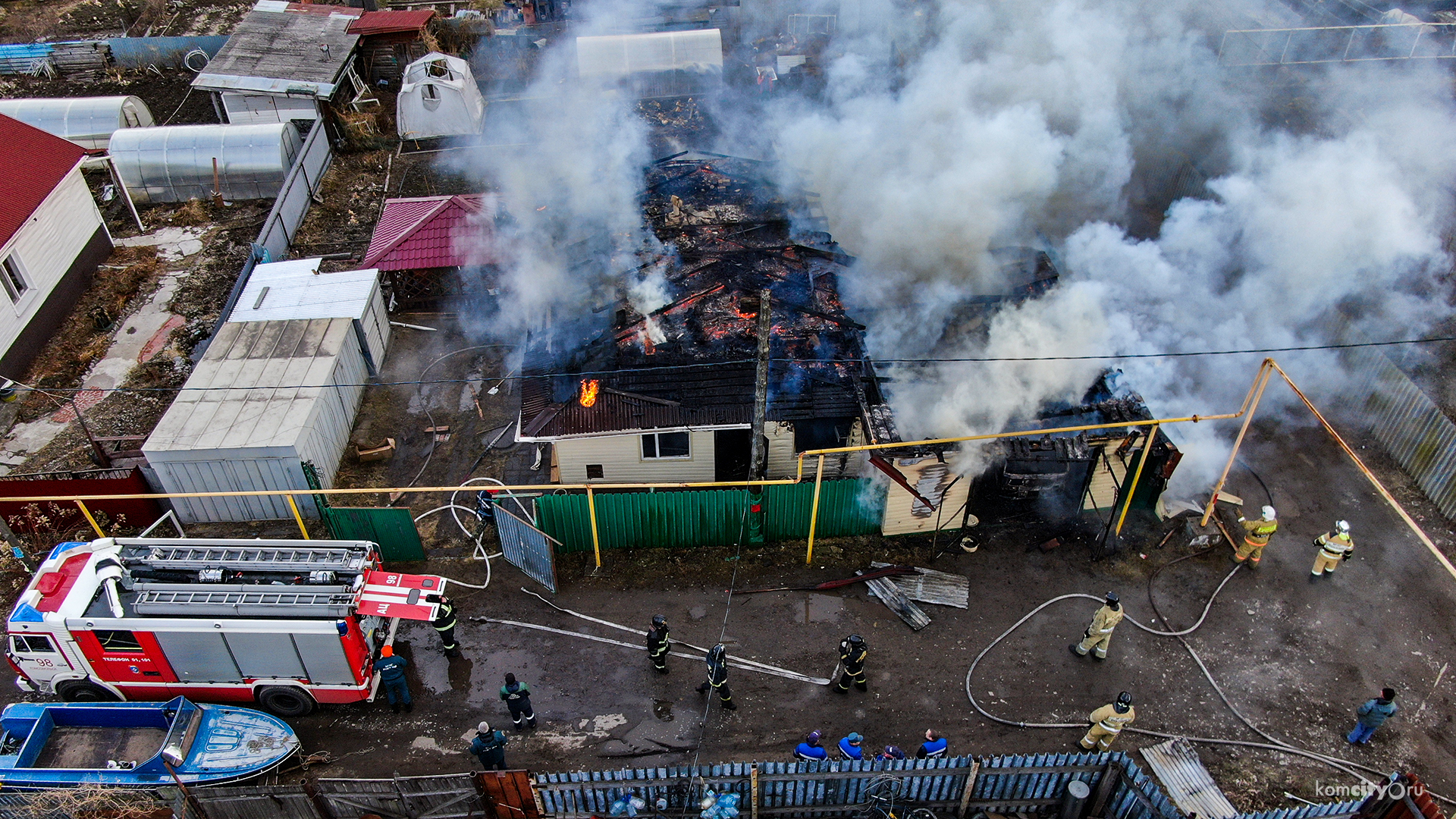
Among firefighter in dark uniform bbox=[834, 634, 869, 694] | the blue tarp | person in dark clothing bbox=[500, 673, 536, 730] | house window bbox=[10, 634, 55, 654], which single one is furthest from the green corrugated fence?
the blue tarp

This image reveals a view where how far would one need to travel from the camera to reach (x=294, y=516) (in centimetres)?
1484

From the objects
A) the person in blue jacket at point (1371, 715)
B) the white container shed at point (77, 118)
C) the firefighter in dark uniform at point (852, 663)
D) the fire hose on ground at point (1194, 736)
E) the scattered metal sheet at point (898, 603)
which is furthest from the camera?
the white container shed at point (77, 118)

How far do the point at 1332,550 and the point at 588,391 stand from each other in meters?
11.9

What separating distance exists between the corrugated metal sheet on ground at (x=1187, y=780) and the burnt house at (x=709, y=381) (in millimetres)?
5479

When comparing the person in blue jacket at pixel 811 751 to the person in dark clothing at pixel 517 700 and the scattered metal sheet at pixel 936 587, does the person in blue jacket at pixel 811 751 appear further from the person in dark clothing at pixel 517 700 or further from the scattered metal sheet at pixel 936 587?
the scattered metal sheet at pixel 936 587

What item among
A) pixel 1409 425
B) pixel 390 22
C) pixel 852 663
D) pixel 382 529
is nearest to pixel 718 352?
pixel 852 663

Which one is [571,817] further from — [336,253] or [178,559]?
[336,253]

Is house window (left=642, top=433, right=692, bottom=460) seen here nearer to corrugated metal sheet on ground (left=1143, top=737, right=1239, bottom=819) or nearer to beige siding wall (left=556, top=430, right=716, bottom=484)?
beige siding wall (left=556, top=430, right=716, bottom=484)

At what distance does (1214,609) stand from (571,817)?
9882 millimetres

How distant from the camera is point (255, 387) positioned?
15.4 meters

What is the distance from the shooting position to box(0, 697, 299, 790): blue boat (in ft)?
33.6

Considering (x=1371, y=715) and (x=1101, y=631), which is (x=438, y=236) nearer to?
(x=1101, y=631)

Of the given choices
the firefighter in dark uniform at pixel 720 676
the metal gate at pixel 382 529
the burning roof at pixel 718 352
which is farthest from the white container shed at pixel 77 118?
the firefighter in dark uniform at pixel 720 676

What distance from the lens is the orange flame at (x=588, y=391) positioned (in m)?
14.7
